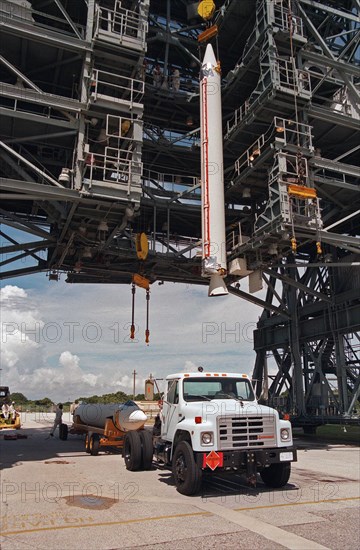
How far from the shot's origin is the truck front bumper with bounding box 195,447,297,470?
9375 mm

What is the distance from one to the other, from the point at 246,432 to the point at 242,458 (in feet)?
1.97

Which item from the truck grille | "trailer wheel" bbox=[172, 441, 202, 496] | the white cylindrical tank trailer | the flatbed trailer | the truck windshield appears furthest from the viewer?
the flatbed trailer

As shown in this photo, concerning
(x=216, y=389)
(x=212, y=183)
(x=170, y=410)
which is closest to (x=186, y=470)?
(x=170, y=410)

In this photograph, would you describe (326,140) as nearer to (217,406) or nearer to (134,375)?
(134,375)

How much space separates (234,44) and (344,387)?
1981 cm

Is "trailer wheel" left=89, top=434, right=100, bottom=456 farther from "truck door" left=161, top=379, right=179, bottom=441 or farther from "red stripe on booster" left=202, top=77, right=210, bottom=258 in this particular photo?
"red stripe on booster" left=202, top=77, right=210, bottom=258

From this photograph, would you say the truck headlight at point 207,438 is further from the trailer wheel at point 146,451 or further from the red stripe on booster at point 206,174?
the red stripe on booster at point 206,174

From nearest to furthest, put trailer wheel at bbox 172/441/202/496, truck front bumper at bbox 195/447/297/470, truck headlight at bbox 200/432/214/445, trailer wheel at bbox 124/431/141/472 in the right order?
truck front bumper at bbox 195/447/297/470 → trailer wheel at bbox 172/441/202/496 → truck headlight at bbox 200/432/214/445 → trailer wheel at bbox 124/431/141/472

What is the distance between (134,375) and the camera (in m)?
16.8

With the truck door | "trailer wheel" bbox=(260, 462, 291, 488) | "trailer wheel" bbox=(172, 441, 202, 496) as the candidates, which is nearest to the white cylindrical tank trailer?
the truck door

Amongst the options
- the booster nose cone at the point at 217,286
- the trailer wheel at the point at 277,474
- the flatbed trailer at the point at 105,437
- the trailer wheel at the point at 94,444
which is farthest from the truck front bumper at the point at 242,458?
the booster nose cone at the point at 217,286

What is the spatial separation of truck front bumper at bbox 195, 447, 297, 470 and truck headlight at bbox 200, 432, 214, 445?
227mm

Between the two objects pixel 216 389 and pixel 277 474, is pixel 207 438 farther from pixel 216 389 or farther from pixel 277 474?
pixel 277 474

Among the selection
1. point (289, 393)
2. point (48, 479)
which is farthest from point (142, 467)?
point (289, 393)
